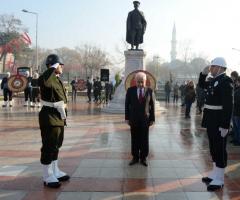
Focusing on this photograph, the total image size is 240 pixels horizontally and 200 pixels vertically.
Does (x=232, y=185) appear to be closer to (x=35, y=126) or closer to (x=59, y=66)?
(x=59, y=66)

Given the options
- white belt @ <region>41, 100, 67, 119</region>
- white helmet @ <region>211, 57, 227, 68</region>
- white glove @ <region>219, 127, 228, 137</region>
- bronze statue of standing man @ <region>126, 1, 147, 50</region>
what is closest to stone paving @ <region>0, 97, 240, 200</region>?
white glove @ <region>219, 127, 228, 137</region>

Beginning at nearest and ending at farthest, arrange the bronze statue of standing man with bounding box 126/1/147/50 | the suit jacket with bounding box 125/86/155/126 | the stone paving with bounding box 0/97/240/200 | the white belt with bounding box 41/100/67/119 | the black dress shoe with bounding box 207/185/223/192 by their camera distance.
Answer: the stone paving with bounding box 0/97/240/200 < the black dress shoe with bounding box 207/185/223/192 < the white belt with bounding box 41/100/67/119 < the suit jacket with bounding box 125/86/155/126 < the bronze statue of standing man with bounding box 126/1/147/50

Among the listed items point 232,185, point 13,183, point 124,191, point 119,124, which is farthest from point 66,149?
point 119,124

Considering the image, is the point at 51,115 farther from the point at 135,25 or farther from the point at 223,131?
the point at 135,25

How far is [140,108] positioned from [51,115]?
2184 mm

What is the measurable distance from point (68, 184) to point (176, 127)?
343 inches

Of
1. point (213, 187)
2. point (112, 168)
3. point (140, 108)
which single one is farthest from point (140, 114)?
point (213, 187)

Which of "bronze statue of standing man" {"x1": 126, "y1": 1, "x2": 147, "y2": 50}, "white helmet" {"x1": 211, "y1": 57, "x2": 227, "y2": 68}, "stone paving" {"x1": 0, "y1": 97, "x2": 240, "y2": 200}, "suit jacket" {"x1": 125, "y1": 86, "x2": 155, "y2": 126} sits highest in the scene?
"bronze statue of standing man" {"x1": 126, "y1": 1, "x2": 147, "y2": 50}

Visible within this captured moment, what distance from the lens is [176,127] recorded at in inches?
600

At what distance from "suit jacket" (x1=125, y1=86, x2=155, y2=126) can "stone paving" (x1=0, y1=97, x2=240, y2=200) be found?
0.91 metres

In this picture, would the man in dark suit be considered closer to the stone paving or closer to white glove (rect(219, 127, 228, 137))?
the stone paving

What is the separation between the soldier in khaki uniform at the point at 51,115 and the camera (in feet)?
22.5

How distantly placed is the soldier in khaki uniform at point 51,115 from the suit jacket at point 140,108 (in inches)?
74.1

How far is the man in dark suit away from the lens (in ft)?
27.7
